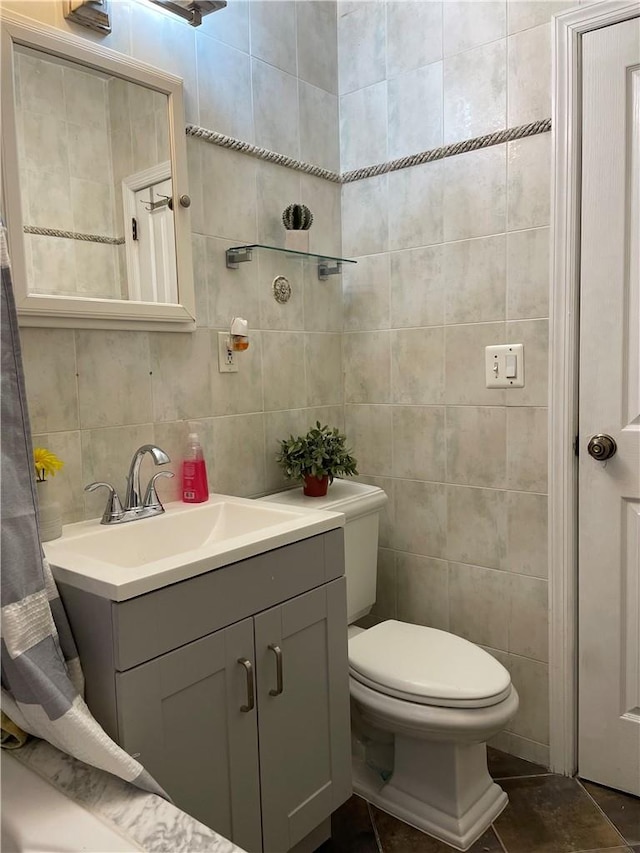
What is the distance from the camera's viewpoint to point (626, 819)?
1676 mm

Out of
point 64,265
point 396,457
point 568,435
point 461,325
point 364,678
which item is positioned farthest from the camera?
point 396,457

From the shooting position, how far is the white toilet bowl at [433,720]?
154 centimetres

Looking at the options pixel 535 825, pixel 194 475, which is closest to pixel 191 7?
pixel 194 475

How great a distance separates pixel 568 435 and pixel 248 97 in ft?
4.33

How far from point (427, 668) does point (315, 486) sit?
586mm

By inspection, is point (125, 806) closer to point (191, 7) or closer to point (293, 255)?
point (293, 255)

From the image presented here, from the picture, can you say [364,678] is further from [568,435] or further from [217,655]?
[568,435]

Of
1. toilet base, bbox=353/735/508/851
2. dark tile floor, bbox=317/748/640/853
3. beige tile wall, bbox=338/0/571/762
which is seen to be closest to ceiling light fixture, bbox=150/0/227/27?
beige tile wall, bbox=338/0/571/762

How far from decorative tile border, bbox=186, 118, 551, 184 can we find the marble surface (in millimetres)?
1466

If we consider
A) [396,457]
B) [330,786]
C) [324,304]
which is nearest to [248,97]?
[324,304]

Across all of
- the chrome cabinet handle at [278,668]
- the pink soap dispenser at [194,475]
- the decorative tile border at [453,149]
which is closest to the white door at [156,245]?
the pink soap dispenser at [194,475]

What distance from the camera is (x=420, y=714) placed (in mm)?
1550

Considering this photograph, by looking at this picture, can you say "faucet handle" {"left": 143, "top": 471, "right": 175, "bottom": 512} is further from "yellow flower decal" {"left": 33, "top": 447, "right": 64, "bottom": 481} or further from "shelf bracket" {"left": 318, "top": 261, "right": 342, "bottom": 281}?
"shelf bracket" {"left": 318, "top": 261, "right": 342, "bottom": 281}

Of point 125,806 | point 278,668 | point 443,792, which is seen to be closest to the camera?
point 125,806
